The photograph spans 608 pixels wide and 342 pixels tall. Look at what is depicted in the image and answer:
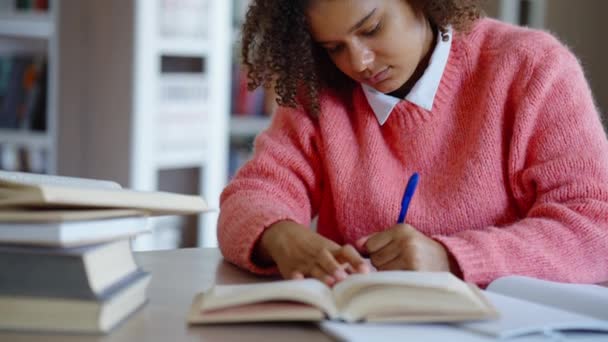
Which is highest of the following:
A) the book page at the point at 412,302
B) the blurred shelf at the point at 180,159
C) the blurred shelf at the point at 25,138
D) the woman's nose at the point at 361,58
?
the woman's nose at the point at 361,58

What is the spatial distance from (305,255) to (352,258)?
83 millimetres

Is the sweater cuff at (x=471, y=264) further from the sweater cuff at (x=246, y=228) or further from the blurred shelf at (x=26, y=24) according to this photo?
the blurred shelf at (x=26, y=24)

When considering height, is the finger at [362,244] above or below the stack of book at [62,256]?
below

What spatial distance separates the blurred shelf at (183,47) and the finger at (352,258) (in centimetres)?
199

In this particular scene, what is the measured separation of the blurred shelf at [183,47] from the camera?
2904mm

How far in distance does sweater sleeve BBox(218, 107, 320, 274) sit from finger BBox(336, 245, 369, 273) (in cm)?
12

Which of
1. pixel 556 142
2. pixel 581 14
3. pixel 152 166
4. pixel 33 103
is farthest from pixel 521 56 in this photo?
pixel 581 14

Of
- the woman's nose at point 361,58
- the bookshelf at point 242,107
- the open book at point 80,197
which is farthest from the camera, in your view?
the bookshelf at point 242,107

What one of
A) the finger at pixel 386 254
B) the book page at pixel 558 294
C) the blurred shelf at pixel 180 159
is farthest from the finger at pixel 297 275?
the blurred shelf at pixel 180 159

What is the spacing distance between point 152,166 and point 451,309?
2.23m

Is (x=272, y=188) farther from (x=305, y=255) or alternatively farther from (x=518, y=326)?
(x=518, y=326)

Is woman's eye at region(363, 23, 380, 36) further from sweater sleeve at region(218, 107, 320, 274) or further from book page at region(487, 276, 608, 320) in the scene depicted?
book page at region(487, 276, 608, 320)

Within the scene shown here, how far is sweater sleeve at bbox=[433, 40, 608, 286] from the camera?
107 cm

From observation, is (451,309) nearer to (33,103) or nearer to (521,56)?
(521,56)
